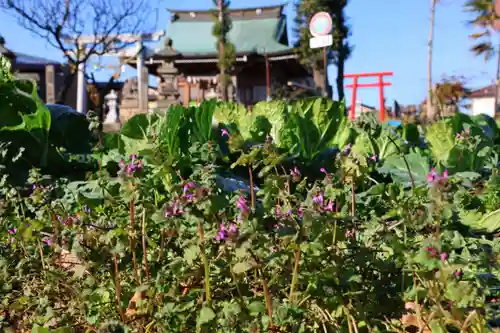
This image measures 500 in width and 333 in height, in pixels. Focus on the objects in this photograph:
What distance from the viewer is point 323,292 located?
1267 millimetres

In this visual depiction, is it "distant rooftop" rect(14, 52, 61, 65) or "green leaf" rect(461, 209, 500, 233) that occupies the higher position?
"distant rooftop" rect(14, 52, 61, 65)

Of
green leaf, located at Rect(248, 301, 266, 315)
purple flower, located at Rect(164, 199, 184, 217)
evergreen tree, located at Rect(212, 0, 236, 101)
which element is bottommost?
green leaf, located at Rect(248, 301, 266, 315)

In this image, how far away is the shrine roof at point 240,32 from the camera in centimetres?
2567

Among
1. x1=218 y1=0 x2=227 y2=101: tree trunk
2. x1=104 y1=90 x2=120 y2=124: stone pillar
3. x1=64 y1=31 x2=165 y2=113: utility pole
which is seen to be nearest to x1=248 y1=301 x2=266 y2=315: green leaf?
x1=64 y1=31 x2=165 y2=113: utility pole

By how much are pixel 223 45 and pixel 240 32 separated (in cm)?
539

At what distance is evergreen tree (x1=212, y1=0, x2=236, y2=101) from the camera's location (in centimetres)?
2158

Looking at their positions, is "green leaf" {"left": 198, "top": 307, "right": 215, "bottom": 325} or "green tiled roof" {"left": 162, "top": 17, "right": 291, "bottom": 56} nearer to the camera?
"green leaf" {"left": 198, "top": 307, "right": 215, "bottom": 325}

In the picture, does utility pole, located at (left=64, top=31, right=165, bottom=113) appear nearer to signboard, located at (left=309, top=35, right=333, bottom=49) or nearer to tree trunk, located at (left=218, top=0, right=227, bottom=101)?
tree trunk, located at (left=218, top=0, right=227, bottom=101)

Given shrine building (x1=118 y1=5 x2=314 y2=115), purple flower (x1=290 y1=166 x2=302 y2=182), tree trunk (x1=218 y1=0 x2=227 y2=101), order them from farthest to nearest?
shrine building (x1=118 y1=5 x2=314 y2=115) < tree trunk (x1=218 y1=0 x2=227 y2=101) < purple flower (x1=290 y1=166 x2=302 y2=182)

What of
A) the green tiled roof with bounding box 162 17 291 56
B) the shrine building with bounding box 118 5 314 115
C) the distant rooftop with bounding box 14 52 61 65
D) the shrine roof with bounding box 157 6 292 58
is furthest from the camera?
the distant rooftop with bounding box 14 52 61 65

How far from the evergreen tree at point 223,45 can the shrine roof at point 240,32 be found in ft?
7.95

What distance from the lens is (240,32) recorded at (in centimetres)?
2702

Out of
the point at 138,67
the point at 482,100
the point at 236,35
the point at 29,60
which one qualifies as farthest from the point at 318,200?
the point at 482,100

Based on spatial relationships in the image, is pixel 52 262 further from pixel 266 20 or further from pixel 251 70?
pixel 266 20
